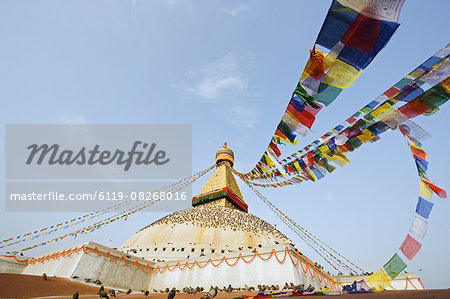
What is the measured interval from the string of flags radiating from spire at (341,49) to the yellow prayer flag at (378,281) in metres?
3.85

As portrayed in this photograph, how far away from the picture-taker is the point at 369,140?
21.8 ft

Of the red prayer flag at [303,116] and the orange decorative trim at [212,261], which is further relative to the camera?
the orange decorative trim at [212,261]

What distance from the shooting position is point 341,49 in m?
4.20

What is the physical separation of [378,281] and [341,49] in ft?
16.7

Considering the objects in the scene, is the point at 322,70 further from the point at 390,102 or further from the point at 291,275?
the point at 291,275

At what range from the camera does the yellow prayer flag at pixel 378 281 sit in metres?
4.84

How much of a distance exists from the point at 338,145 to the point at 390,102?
196 centimetres

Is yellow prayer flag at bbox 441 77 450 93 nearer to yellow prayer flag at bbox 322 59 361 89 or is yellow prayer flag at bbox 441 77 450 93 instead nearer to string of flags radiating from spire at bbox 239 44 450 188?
string of flags radiating from spire at bbox 239 44 450 188

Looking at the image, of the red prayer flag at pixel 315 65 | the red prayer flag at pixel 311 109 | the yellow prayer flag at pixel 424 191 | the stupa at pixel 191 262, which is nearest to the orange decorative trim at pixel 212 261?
the stupa at pixel 191 262

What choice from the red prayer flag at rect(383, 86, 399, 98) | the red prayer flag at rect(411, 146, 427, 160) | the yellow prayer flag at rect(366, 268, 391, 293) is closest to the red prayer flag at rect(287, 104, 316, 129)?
the red prayer flag at rect(383, 86, 399, 98)

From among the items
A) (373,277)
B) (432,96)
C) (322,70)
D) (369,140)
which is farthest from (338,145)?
(373,277)

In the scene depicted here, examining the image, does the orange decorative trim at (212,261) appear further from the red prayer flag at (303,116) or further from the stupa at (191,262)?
the red prayer flag at (303,116)

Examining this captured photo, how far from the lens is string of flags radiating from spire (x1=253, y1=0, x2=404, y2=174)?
355 centimetres

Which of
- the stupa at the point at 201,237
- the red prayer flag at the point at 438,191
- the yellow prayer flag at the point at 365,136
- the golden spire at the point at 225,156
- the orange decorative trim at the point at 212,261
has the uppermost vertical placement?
the golden spire at the point at 225,156
